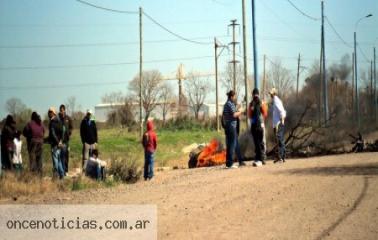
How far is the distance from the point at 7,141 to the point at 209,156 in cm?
710

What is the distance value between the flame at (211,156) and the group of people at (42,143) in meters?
4.61

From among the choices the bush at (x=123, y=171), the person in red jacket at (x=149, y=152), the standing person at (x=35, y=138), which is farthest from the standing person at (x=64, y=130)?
the person in red jacket at (x=149, y=152)

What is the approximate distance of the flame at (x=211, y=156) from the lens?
19.3 m

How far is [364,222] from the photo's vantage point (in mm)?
7680

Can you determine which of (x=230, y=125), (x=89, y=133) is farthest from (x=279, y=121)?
(x=89, y=133)

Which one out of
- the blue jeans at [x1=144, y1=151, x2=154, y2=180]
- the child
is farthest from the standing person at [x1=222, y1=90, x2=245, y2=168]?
the child

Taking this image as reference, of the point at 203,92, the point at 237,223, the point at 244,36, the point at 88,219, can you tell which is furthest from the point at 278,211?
the point at 203,92

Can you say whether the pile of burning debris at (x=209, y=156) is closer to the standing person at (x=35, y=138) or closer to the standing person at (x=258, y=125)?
the standing person at (x=258, y=125)

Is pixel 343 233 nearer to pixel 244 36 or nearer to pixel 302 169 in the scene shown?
pixel 302 169

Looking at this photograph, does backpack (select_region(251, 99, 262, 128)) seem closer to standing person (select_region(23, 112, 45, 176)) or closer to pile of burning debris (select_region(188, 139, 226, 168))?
pile of burning debris (select_region(188, 139, 226, 168))

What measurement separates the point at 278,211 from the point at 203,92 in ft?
260

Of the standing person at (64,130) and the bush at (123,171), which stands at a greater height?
the standing person at (64,130)

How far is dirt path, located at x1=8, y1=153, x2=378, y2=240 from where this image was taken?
7.27 m

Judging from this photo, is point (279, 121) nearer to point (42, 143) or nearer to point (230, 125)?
point (230, 125)
